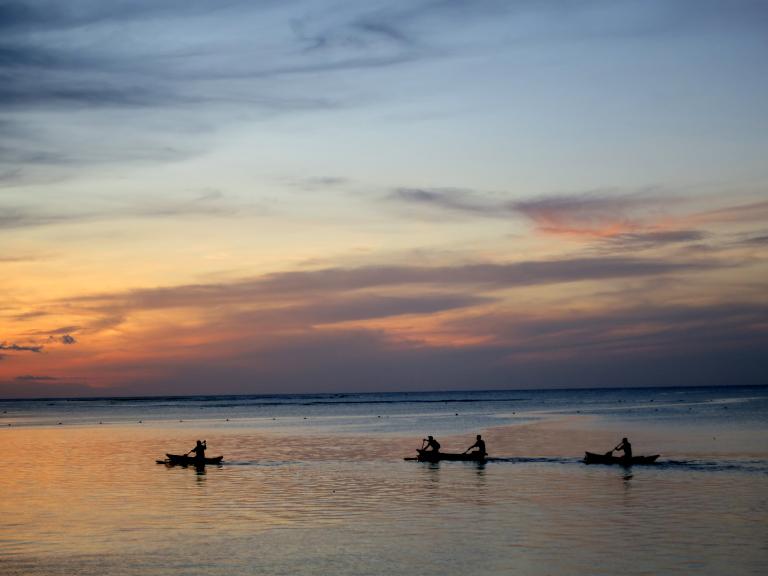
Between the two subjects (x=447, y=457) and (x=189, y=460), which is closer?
(x=189, y=460)

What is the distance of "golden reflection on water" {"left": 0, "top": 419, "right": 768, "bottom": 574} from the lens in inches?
827

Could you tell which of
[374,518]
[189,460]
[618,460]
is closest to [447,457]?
[618,460]

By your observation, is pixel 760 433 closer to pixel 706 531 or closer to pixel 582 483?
pixel 582 483

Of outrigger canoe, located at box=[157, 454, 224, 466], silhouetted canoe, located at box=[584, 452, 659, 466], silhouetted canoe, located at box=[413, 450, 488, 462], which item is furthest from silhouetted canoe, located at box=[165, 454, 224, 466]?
silhouetted canoe, located at box=[584, 452, 659, 466]

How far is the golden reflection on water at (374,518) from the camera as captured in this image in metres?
21.0

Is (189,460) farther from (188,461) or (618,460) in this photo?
(618,460)

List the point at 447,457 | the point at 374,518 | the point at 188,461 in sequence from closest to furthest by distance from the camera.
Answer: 1. the point at 374,518
2. the point at 188,461
3. the point at 447,457

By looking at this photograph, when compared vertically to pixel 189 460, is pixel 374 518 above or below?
below

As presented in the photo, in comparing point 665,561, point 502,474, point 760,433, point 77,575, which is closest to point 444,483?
point 502,474

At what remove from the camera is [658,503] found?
95.2 feet

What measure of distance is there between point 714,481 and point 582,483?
5.17 metres

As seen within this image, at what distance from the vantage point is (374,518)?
87.7 feet


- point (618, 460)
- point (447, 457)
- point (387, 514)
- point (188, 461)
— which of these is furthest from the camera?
point (447, 457)

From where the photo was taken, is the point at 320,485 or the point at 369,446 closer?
the point at 320,485
